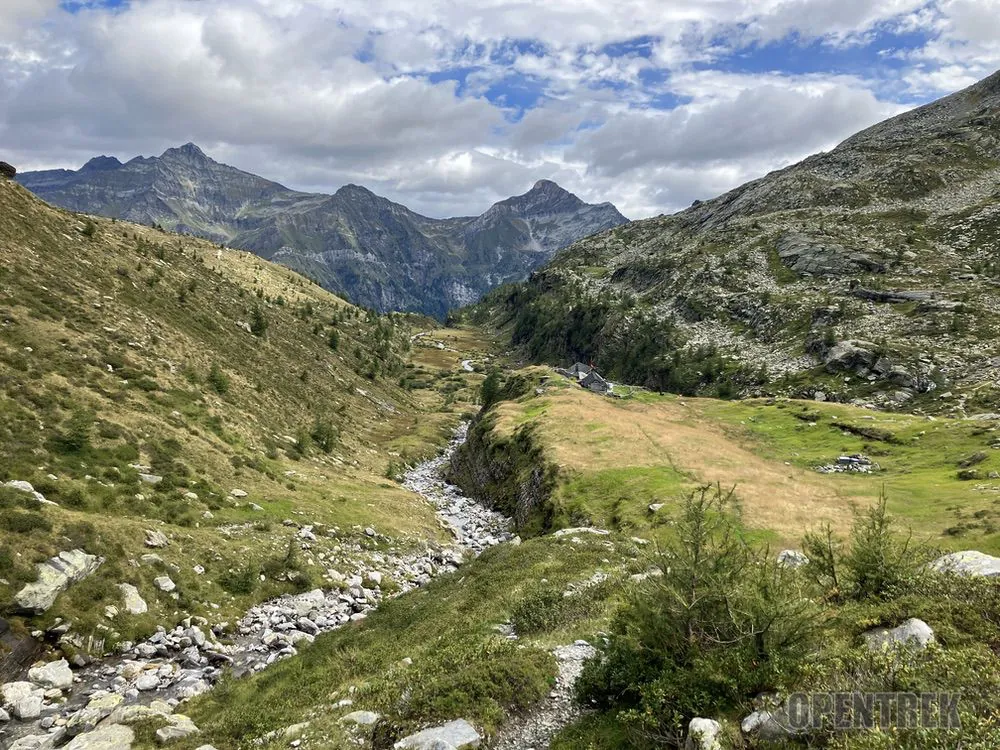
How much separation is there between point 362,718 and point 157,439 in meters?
29.4

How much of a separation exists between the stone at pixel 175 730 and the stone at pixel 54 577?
9.06 metres

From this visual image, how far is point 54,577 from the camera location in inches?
838

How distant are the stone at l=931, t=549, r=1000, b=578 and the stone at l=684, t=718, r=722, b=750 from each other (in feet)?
34.2

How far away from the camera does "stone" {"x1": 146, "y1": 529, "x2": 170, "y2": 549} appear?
26080mm

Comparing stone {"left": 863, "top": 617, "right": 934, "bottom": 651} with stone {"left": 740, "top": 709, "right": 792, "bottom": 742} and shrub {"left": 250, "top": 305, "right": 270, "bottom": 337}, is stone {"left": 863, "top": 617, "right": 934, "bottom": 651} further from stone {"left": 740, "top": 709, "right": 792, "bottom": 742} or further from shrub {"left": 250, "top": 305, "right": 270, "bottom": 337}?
shrub {"left": 250, "top": 305, "right": 270, "bottom": 337}

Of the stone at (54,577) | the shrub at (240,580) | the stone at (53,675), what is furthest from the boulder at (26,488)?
the shrub at (240,580)

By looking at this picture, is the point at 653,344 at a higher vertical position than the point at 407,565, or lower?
higher

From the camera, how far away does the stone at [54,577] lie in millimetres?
20094

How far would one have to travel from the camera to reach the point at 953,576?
14.2 meters

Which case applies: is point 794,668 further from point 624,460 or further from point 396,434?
point 396,434

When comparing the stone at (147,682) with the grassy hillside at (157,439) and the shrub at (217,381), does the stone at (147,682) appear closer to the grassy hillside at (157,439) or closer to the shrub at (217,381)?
the grassy hillside at (157,439)

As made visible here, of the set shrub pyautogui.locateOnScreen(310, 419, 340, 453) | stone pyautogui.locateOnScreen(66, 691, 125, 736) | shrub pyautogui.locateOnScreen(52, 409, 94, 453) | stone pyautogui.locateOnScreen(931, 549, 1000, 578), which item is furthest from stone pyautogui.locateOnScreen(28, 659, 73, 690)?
shrub pyautogui.locateOnScreen(310, 419, 340, 453)

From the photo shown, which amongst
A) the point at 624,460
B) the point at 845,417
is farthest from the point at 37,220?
the point at 845,417

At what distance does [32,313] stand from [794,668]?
49.9 metres
